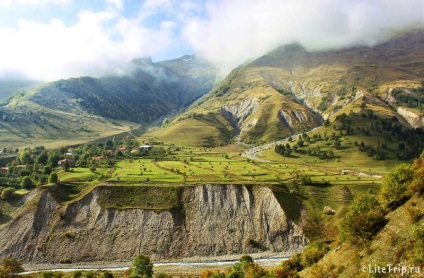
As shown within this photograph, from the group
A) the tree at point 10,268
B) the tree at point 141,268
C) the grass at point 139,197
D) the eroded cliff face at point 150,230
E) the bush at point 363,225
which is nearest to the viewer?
the bush at point 363,225

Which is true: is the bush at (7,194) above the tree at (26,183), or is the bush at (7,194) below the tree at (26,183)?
below

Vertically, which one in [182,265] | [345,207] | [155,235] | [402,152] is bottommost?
[182,265]

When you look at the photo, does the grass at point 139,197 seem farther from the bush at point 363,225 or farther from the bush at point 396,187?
the bush at point 396,187

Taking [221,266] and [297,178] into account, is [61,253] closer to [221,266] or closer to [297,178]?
[221,266]

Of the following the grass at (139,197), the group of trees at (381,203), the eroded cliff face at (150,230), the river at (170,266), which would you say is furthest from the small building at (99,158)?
the group of trees at (381,203)

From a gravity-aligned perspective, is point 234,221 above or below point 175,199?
below

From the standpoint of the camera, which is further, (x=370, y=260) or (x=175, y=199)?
(x=175, y=199)

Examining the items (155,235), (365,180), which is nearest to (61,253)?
(155,235)
